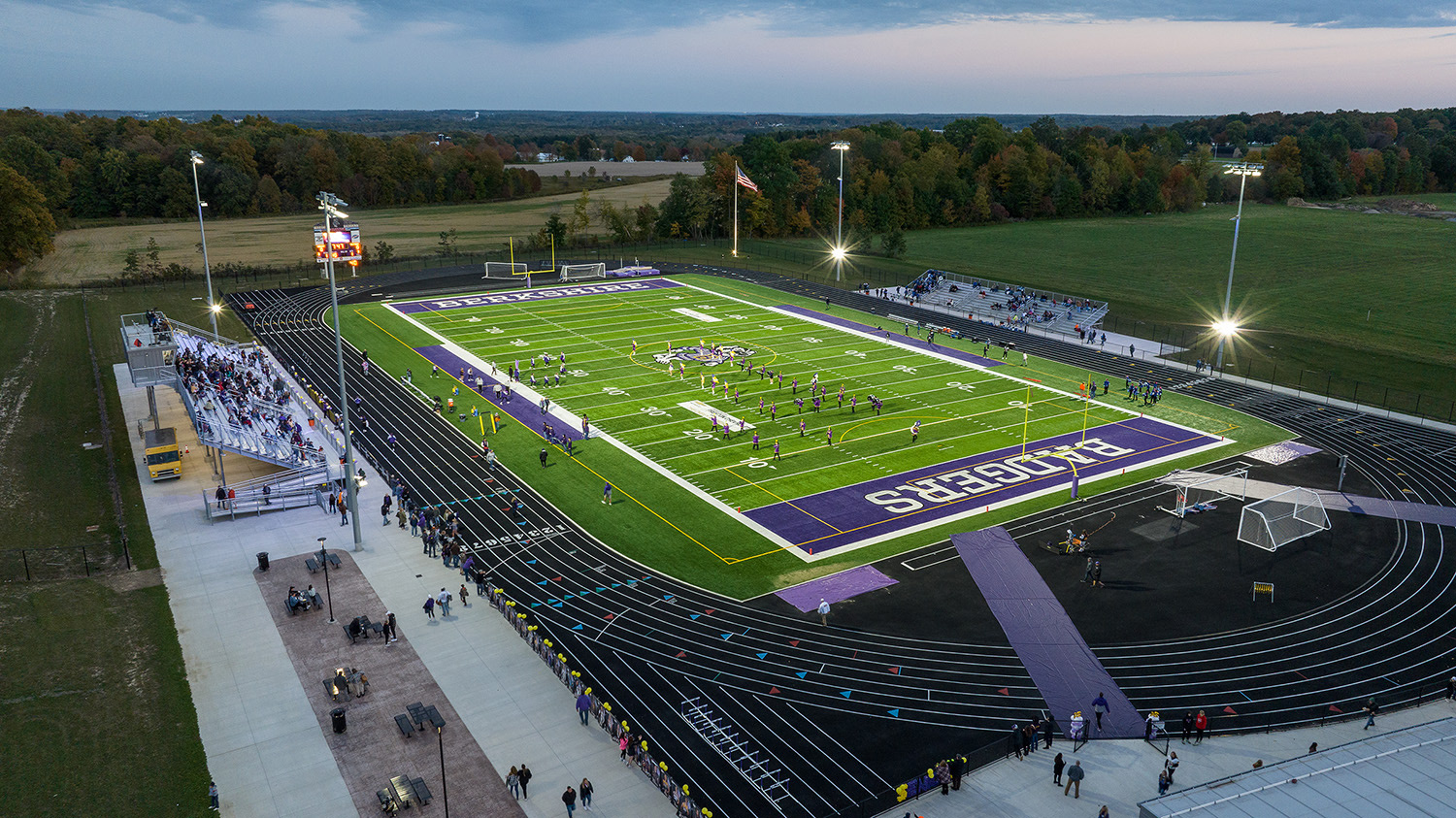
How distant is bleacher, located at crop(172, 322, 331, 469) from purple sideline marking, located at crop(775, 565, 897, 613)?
23878 millimetres

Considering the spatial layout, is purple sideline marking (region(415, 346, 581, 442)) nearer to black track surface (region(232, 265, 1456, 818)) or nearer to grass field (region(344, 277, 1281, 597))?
grass field (region(344, 277, 1281, 597))

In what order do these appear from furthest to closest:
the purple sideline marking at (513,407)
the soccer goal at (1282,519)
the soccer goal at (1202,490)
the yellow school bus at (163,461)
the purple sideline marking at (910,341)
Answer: the purple sideline marking at (910,341), the purple sideline marking at (513,407), the yellow school bus at (163,461), the soccer goal at (1202,490), the soccer goal at (1282,519)

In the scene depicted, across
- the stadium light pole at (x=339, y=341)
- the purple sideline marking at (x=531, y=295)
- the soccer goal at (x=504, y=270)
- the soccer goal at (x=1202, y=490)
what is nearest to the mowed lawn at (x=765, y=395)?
the purple sideline marking at (x=531, y=295)

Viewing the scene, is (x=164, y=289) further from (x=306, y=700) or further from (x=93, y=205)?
(x=306, y=700)

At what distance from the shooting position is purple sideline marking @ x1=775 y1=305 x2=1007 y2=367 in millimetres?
67625

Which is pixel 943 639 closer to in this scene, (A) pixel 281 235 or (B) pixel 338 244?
(B) pixel 338 244

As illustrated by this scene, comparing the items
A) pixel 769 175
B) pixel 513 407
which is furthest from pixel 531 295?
pixel 769 175

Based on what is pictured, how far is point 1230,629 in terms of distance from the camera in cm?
3209

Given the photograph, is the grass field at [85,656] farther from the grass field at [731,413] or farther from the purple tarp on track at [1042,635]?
the purple tarp on track at [1042,635]

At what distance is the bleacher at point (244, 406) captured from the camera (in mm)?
44219

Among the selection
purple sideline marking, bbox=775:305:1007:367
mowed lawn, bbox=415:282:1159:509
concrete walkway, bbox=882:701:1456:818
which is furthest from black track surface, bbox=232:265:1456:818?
purple sideline marking, bbox=775:305:1007:367

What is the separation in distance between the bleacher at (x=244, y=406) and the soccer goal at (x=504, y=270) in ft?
133

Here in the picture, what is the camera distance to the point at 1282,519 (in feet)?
128

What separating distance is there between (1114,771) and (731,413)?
32.3 metres
